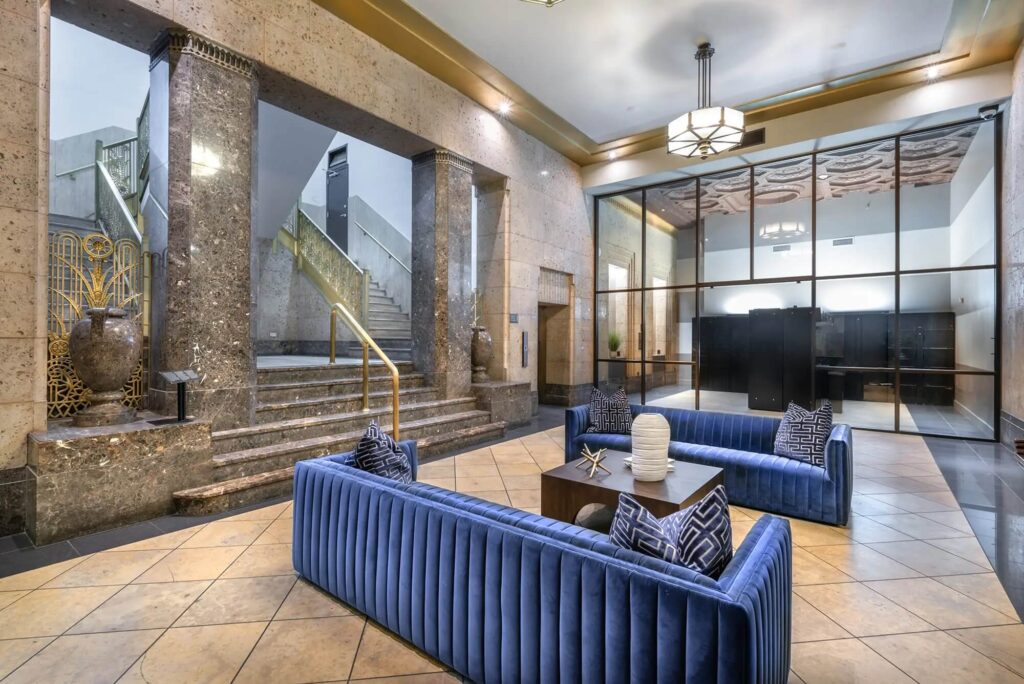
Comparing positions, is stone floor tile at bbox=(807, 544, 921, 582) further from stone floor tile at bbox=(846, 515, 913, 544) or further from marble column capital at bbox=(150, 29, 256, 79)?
marble column capital at bbox=(150, 29, 256, 79)

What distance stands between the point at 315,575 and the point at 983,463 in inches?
269

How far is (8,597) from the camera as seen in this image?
254cm

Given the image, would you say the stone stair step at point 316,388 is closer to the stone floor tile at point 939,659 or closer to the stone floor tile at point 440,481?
the stone floor tile at point 440,481

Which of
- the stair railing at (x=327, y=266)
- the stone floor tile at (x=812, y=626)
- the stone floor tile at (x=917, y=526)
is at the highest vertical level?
the stair railing at (x=327, y=266)

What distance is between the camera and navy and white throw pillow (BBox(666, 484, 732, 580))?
5.06ft

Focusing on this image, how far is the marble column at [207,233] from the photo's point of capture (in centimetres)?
417

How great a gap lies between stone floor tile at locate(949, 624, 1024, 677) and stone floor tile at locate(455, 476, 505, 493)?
312 cm

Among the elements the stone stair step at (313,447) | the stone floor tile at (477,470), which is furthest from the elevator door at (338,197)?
the stone floor tile at (477,470)

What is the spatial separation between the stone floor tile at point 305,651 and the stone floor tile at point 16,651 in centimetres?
94

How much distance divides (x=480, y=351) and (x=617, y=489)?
15.1 ft

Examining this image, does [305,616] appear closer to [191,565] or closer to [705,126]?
[191,565]

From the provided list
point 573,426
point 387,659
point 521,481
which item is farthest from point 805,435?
point 387,659

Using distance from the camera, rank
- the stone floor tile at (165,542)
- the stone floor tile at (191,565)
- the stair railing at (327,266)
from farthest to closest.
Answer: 1. the stair railing at (327,266)
2. the stone floor tile at (165,542)
3. the stone floor tile at (191,565)

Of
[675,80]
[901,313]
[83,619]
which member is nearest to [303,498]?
[83,619]
